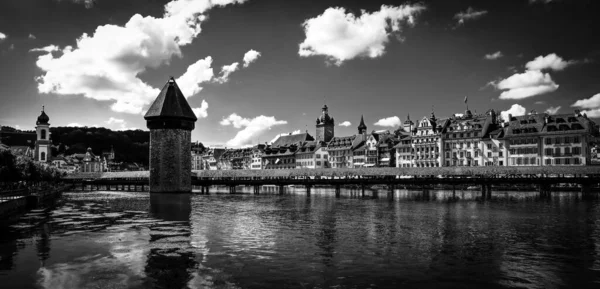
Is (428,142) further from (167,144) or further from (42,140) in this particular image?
(42,140)

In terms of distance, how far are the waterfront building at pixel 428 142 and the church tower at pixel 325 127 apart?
3128 centimetres

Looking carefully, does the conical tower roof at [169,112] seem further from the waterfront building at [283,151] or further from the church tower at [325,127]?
the church tower at [325,127]

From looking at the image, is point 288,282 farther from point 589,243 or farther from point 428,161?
point 428,161

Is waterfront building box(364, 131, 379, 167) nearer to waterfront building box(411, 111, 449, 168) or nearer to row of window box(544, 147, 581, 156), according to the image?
waterfront building box(411, 111, 449, 168)

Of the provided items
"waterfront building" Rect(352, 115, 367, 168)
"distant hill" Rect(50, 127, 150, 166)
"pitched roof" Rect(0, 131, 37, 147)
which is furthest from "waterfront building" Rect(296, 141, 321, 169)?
"distant hill" Rect(50, 127, 150, 166)

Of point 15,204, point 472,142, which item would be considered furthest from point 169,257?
point 472,142

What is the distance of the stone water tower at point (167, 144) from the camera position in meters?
53.4

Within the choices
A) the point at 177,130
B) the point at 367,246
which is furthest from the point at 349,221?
the point at 177,130

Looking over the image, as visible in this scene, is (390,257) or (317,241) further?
(317,241)

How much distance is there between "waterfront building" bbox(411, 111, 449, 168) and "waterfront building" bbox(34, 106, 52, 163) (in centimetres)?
7645

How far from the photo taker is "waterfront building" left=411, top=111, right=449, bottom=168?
82.4m

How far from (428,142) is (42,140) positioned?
7951cm

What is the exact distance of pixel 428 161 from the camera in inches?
3300

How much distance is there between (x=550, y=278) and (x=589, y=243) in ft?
23.5
